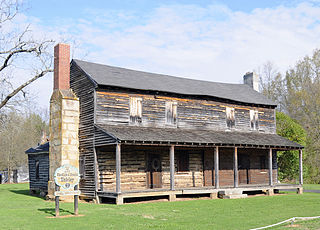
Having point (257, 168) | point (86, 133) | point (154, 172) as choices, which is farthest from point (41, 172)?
point (257, 168)

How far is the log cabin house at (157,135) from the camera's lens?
22109mm

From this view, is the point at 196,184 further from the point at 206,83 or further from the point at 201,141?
the point at 206,83

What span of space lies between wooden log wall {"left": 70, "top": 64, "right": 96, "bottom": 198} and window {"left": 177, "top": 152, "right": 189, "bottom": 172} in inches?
236

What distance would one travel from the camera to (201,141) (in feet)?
75.5

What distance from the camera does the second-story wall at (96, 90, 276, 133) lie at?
22.9 meters

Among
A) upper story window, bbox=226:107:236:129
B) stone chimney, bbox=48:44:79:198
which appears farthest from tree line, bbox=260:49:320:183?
stone chimney, bbox=48:44:79:198

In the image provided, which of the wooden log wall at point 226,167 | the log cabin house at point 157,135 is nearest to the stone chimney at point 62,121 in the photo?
the log cabin house at point 157,135

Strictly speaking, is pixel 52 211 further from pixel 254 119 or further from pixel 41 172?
pixel 254 119

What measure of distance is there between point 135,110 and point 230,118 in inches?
328

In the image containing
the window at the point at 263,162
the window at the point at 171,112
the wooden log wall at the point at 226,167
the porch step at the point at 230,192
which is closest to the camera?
the porch step at the point at 230,192

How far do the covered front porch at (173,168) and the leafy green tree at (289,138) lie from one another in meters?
9.49

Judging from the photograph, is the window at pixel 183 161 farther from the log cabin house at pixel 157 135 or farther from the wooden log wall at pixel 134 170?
the wooden log wall at pixel 134 170

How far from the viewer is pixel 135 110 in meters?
23.9

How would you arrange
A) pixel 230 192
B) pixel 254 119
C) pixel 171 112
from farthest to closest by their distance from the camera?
1. pixel 254 119
2. pixel 171 112
3. pixel 230 192
